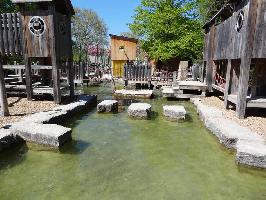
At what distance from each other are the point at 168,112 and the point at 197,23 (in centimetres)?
2124

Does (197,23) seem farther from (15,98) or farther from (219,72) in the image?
(15,98)

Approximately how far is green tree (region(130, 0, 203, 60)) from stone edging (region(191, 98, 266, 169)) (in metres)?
18.5

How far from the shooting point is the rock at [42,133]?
25.4 ft

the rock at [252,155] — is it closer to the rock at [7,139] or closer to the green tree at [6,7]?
the rock at [7,139]

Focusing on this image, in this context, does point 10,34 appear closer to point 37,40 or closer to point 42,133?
point 37,40

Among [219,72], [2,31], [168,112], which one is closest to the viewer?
[168,112]

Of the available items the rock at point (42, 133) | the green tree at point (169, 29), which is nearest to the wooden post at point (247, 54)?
the rock at point (42, 133)

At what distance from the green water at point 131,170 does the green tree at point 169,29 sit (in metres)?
20.0

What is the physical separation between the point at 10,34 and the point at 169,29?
19338mm

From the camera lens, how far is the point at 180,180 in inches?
247

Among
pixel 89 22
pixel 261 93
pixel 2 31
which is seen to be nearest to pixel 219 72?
pixel 261 93

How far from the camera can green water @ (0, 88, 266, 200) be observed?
5.69 meters

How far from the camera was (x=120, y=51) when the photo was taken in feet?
98.4

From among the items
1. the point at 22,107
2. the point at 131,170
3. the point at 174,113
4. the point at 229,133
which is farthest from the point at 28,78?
the point at 229,133
